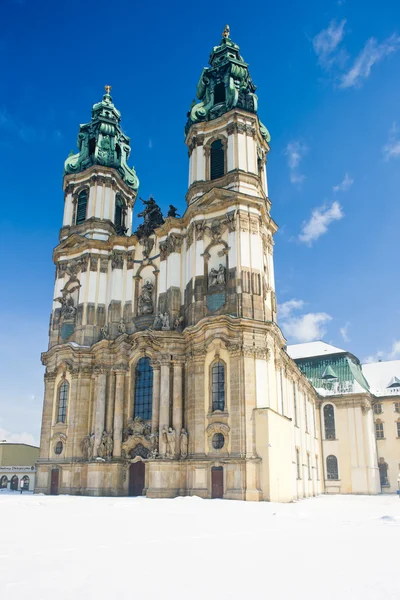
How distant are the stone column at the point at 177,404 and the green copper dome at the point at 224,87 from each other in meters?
20.3

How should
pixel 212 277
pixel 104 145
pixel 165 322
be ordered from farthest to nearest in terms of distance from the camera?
pixel 104 145 → pixel 165 322 → pixel 212 277

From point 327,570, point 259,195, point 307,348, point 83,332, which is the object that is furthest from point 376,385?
point 327,570

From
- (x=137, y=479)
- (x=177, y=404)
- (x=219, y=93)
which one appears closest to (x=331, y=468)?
(x=137, y=479)

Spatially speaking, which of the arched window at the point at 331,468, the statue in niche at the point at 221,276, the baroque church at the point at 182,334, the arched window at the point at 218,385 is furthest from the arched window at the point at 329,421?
the statue in niche at the point at 221,276

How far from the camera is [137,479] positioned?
36594mm

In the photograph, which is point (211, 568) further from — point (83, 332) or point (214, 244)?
point (83, 332)

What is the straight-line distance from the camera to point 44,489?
39.0m

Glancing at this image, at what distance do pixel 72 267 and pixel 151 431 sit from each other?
53.6ft

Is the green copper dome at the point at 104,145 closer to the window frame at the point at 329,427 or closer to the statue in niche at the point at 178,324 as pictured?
the statue in niche at the point at 178,324

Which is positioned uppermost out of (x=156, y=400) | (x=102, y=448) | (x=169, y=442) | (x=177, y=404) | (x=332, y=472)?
(x=156, y=400)

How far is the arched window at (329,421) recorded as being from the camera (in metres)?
56.0

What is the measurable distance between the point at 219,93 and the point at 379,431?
126ft

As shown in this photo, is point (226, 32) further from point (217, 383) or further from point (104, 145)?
point (217, 383)

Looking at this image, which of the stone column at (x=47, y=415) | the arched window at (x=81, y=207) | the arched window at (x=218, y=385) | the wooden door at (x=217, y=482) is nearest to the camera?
the wooden door at (x=217, y=482)
